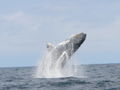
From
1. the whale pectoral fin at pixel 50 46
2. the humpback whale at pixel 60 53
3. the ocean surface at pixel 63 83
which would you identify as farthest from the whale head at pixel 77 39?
the ocean surface at pixel 63 83

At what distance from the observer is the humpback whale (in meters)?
28.8

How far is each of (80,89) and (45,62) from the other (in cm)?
754

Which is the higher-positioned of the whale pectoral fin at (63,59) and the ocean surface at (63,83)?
the whale pectoral fin at (63,59)

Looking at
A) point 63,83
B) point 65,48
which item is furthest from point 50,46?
point 63,83

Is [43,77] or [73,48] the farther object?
[43,77]

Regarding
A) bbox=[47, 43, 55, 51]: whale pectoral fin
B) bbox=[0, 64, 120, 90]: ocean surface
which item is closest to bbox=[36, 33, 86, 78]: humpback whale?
bbox=[47, 43, 55, 51]: whale pectoral fin

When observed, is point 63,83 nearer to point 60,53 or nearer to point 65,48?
point 60,53

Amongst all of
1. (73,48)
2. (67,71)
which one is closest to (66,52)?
(73,48)

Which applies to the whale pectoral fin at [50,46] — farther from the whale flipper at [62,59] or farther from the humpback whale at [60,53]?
the whale flipper at [62,59]

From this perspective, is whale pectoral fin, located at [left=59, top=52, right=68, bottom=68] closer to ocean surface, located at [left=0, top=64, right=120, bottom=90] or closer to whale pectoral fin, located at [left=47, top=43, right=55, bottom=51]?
whale pectoral fin, located at [left=47, top=43, right=55, bottom=51]

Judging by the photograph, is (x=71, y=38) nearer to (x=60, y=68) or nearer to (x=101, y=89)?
(x=60, y=68)

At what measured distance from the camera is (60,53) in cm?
2914

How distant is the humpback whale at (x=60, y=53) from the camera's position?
28.8 metres

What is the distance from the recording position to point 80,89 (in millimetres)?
22766
